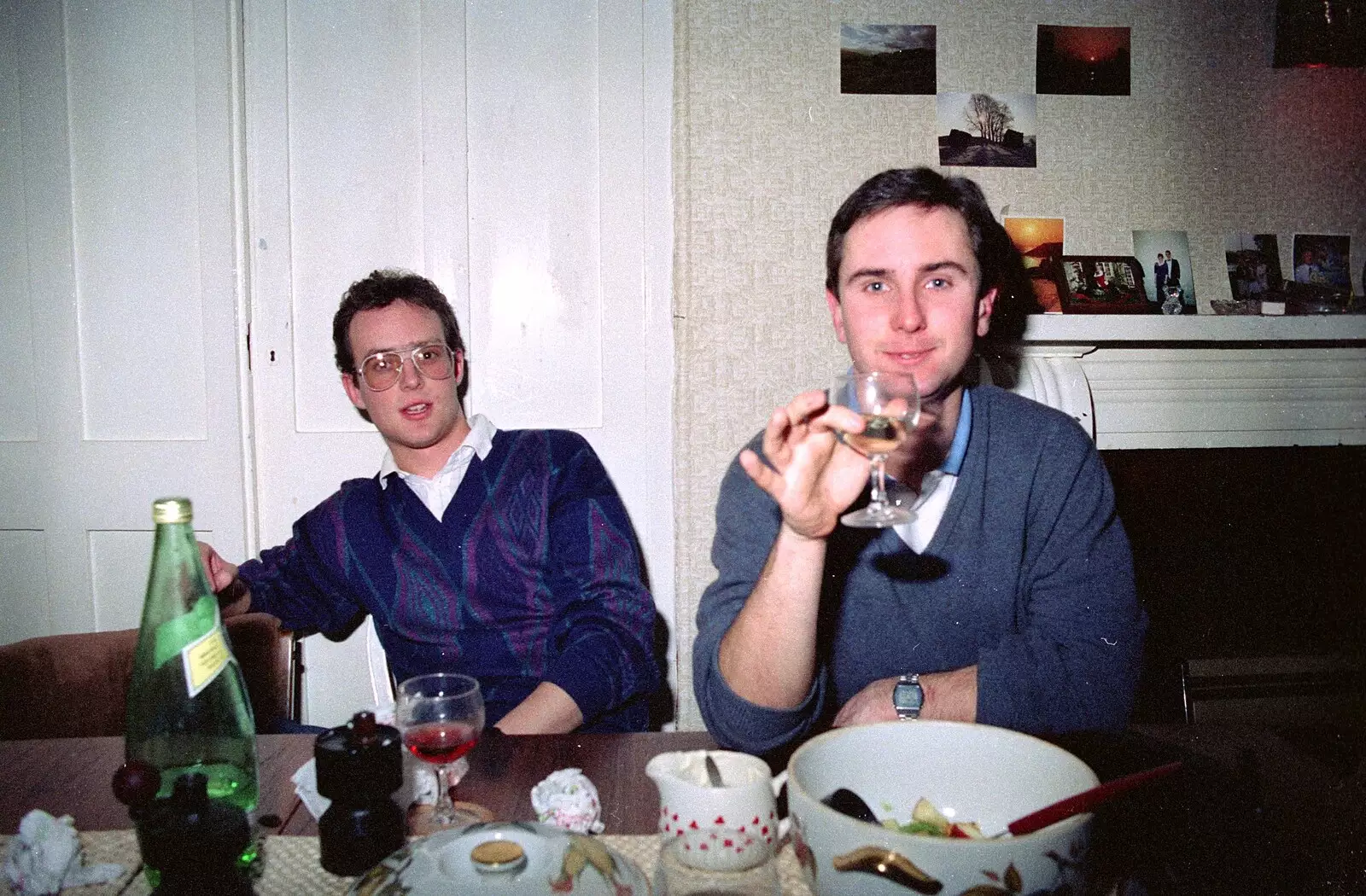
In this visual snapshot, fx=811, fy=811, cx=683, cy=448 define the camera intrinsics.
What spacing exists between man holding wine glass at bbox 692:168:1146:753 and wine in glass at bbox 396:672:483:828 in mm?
326

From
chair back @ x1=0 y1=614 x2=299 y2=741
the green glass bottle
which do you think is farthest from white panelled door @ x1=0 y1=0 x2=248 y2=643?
the green glass bottle

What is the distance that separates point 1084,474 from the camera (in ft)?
4.58

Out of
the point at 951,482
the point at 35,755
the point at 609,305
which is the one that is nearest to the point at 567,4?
the point at 609,305

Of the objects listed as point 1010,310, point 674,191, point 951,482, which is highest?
point 674,191

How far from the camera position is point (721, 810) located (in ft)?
2.37

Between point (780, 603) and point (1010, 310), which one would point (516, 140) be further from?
point (780, 603)

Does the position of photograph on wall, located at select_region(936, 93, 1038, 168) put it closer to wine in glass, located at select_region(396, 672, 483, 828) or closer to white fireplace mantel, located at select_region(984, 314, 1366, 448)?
white fireplace mantel, located at select_region(984, 314, 1366, 448)

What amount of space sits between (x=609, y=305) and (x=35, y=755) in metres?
1.74

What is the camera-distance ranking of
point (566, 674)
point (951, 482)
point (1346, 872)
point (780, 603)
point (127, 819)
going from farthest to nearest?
1. point (566, 674)
2. point (951, 482)
3. point (780, 603)
4. point (127, 819)
5. point (1346, 872)

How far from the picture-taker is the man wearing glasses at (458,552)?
5.92ft

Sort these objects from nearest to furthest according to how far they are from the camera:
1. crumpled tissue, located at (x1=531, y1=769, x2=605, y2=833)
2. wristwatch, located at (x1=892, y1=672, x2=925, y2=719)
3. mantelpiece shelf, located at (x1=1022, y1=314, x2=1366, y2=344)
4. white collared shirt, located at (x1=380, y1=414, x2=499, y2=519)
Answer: crumpled tissue, located at (x1=531, y1=769, x2=605, y2=833)
wristwatch, located at (x1=892, y1=672, x2=925, y2=719)
white collared shirt, located at (x1=380, y1=414, x2=499, y2=519)
mantelpiece shelf, located at (x1=1022, y1=314, x2=1366, y2=344)

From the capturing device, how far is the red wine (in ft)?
3.13

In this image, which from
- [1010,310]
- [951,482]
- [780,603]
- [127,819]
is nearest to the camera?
[127,819]

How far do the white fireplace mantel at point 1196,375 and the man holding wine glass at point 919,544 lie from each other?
0.84 metres
